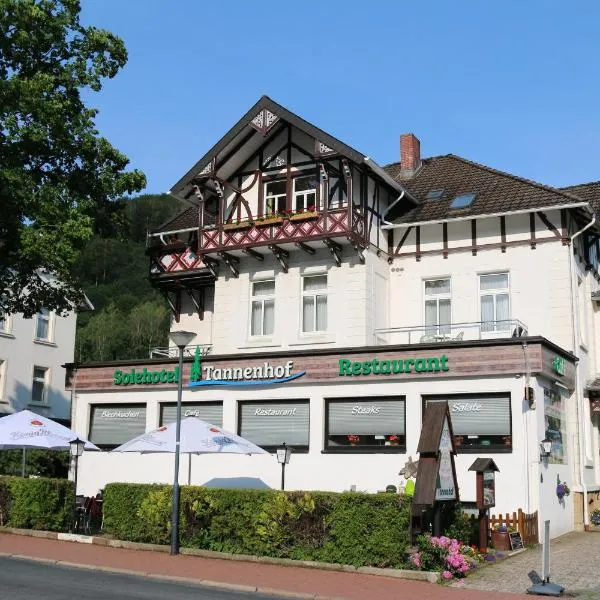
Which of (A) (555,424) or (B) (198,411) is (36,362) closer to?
(B) (198,411)

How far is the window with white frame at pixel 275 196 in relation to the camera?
26.4m

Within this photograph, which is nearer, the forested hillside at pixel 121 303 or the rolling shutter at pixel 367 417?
the rolling shutter at pixel 367 417

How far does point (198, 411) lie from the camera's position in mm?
24641

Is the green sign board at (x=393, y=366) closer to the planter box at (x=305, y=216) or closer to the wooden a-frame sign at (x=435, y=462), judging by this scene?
the planter box at (x=305, y=216)

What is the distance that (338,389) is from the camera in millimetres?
22625

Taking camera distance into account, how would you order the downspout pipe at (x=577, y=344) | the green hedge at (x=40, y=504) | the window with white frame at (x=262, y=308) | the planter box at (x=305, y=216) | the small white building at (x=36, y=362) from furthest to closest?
the small white building at (x=36, y=362) < the window with white frame at (x=262, y=308) < the planter box at (x=305, y=216) < the downspout pipe at (x=577, y=344) < the green hedge at (x=40, y=504)

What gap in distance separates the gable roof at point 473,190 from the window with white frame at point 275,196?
3.66m

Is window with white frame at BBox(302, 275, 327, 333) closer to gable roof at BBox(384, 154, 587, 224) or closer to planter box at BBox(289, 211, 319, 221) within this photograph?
planter box at BBox(289, 211, 319, 221)

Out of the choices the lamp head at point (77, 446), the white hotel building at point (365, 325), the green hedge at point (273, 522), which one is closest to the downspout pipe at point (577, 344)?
the white hotel building at point (365, 325)

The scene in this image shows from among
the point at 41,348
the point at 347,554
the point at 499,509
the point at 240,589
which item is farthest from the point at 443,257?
the point at 41,348

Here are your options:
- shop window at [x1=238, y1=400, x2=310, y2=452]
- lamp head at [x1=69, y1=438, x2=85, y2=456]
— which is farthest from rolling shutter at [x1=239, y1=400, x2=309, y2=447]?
lamp head at [x1=69, y1=438, x2=85, y2=456]

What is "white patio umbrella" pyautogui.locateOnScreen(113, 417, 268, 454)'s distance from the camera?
18.5 metres

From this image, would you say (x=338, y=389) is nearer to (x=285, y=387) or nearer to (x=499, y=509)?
(x=285, y=387)

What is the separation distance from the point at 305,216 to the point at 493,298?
6.06 m
